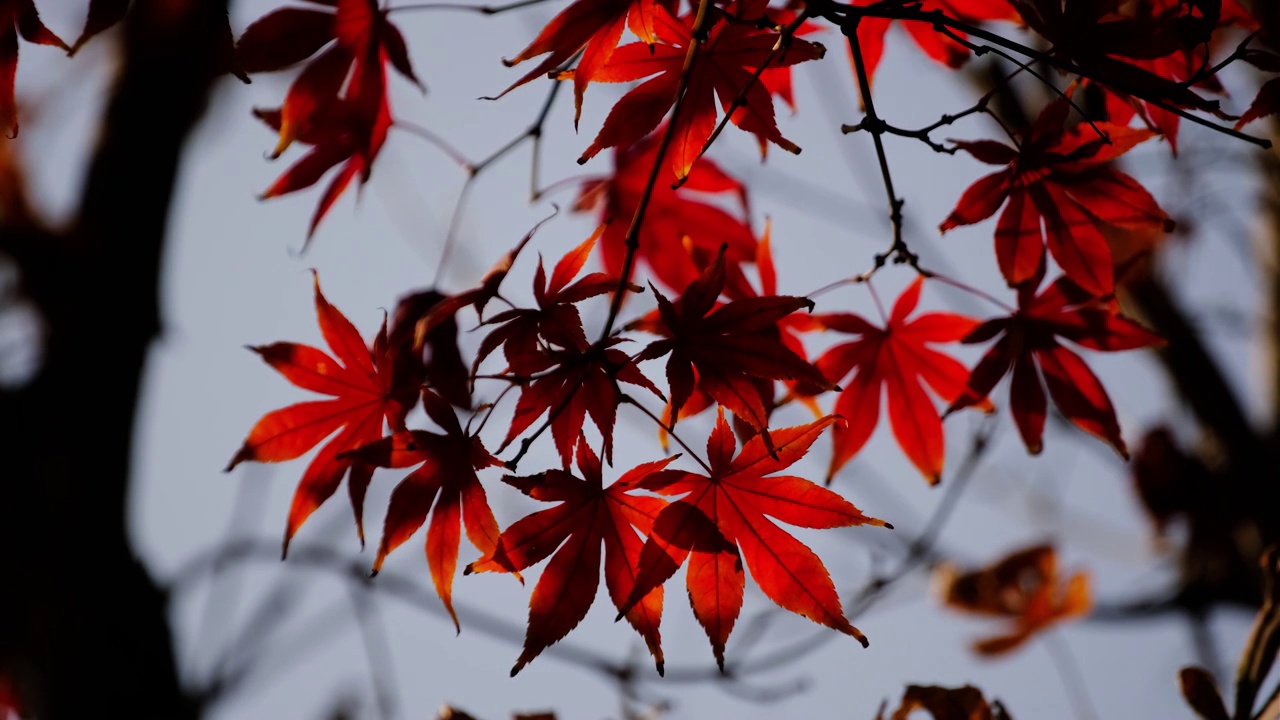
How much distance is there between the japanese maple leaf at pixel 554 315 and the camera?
2.36 feet

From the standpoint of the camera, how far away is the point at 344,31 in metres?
0.81

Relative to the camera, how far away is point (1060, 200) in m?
0.83

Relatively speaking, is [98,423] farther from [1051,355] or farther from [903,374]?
[1051,355]

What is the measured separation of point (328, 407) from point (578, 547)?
0.91ft

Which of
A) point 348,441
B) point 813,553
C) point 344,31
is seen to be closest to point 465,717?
point 348,441

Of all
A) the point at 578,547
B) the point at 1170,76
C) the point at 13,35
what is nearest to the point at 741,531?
the point at 578,547

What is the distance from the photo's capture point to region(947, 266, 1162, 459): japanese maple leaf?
903 millimetres

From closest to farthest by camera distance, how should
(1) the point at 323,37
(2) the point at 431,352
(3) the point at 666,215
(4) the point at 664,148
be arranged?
(4) the point at 664,148 → (1) the point at 323,37 → (2) the point at 431,352 → (3) the point at 666,215

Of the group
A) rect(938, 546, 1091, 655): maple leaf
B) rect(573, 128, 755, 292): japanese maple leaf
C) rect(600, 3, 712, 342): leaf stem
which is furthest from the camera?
rect(938, 546, 1091, 655): maple leaf

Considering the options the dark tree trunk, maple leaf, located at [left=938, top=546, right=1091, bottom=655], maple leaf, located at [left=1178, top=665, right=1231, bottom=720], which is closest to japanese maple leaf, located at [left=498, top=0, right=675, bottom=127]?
maple leaf, located at [left=1178, top=665, right=1231, bottom=720]

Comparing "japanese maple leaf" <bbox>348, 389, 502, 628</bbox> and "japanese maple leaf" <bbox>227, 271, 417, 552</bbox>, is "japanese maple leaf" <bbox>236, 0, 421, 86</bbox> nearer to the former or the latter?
"japanese maple leaf" <bbox>227, 271, 417, 552</bbox>

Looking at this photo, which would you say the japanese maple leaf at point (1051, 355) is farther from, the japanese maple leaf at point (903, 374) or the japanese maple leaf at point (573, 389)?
the japanese maple leaf at point (573, 389)

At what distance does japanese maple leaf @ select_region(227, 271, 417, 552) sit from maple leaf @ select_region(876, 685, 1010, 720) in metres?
0.55

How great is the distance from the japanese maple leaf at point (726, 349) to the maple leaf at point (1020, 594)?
5.79 feet
